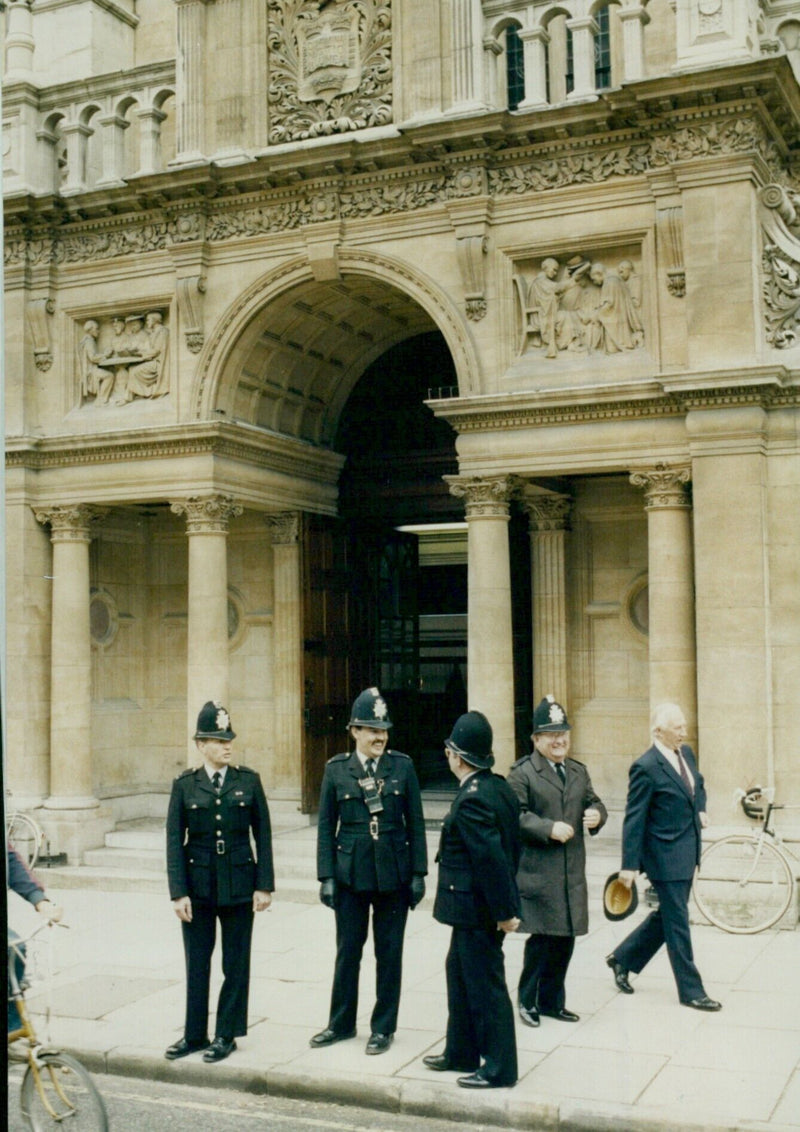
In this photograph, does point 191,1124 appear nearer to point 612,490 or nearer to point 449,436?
point 612,490

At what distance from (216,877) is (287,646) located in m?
9.24

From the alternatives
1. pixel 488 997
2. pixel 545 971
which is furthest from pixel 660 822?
pixel 488 997

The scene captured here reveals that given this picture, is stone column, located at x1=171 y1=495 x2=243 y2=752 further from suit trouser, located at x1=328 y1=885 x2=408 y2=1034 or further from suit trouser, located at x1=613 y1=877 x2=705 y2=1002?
suit trouser, located at x1=613 y1=877 x2=705 y2=1002

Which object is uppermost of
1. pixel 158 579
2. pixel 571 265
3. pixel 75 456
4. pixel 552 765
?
pixel 571 265

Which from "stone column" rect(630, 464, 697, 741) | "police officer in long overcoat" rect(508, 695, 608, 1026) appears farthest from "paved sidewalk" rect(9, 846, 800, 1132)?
"stone column" rect(630, 464, 697, 741)

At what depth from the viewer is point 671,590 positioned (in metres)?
13.4

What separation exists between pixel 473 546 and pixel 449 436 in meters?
3.66

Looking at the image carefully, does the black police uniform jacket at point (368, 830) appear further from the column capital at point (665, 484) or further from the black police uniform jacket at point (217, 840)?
the column capital at point (665, 484)

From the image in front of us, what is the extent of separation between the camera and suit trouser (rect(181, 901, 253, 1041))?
8297 mm

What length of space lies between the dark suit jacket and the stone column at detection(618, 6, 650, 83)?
772 centimetres

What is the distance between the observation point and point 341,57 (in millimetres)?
15125

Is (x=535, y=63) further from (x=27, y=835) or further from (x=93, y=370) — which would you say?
(x=27, y=835)

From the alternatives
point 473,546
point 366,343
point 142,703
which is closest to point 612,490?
point 473,546

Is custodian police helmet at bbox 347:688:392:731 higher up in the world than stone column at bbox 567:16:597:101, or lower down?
lower down
